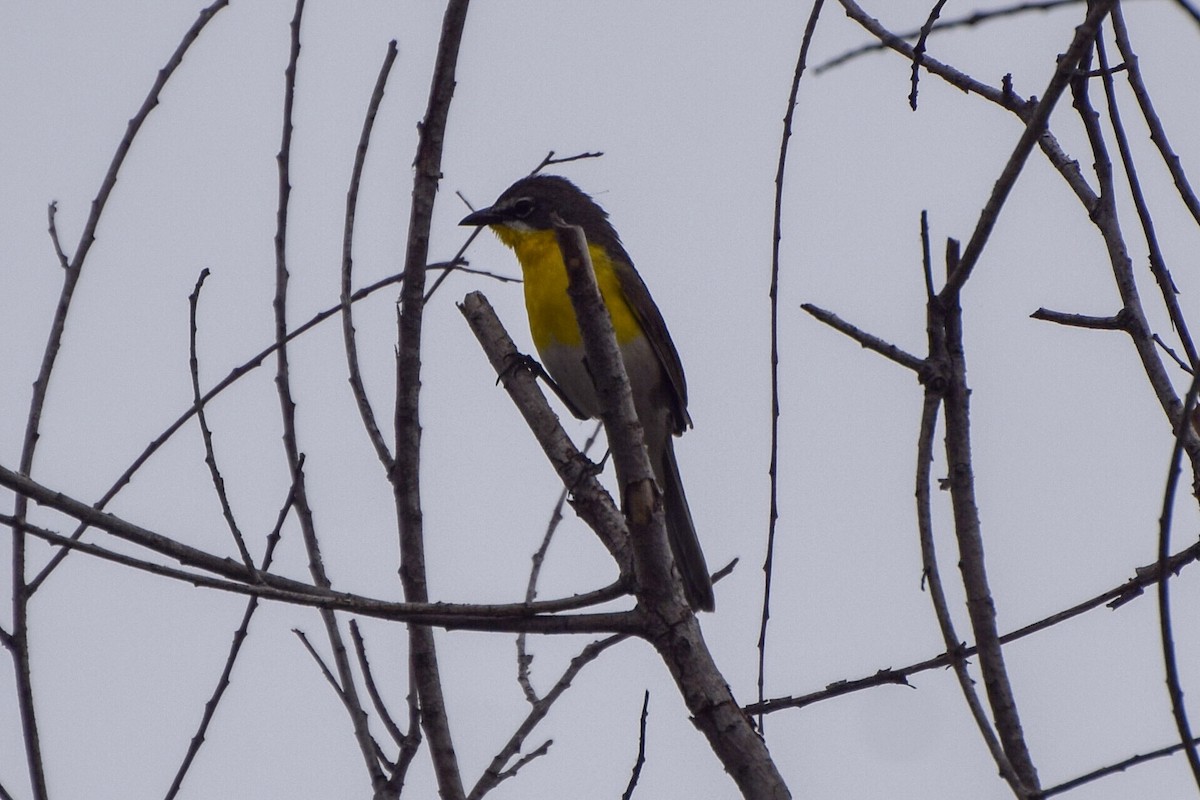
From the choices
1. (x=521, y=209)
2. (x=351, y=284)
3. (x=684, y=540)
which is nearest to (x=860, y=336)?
(x=351, y=284)

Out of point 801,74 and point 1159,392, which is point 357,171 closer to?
point 801,74

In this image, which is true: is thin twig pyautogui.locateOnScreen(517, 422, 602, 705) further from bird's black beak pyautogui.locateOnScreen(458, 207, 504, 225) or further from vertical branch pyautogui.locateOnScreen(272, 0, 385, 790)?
bird's black beak pyautogui.locateOnScreen(458, 207, 504, 225)

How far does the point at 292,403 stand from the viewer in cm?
378

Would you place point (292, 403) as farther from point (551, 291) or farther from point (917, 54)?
point (551, 291)

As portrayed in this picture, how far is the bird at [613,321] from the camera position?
7164 millimetres

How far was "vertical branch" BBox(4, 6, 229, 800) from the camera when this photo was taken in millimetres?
3078

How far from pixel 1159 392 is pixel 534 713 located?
1921mm

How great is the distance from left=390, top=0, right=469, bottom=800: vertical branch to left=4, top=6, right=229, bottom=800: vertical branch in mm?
842

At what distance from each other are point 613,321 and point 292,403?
3.44m

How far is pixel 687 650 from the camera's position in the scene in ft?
9.77

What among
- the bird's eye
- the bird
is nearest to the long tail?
the bird

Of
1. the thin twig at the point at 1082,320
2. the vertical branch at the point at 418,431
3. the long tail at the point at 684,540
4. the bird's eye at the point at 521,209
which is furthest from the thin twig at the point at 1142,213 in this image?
the bird's eye at the point at 521,209

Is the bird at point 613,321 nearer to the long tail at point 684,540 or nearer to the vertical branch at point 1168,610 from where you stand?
the long tail at point 684,540

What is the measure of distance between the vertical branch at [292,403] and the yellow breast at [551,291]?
319cm
